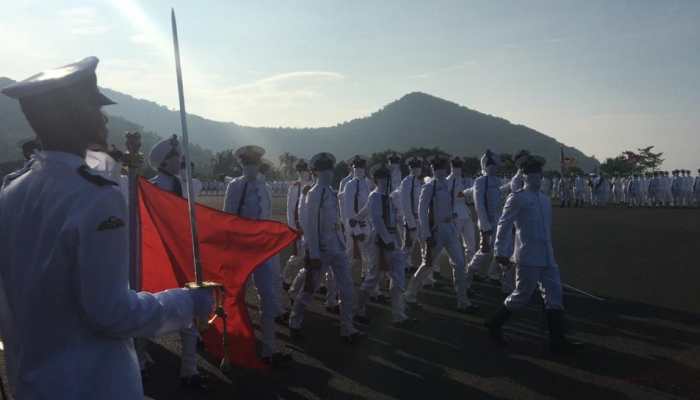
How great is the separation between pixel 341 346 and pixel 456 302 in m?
3.07

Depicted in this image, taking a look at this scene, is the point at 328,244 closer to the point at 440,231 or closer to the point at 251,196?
the point at 251,196

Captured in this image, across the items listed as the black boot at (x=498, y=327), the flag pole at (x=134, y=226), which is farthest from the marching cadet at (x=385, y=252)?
the flag pole at (x=134, y=226)

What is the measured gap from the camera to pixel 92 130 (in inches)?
80.0

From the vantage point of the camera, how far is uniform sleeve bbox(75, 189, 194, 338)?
1.77 meters

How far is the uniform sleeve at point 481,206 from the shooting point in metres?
10.0

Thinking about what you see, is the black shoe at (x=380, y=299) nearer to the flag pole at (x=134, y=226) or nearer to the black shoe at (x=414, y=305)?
the black shoe at (x=414, y=305)

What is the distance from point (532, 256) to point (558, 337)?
39.2 inches

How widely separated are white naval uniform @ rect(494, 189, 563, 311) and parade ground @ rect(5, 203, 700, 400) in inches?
26.4

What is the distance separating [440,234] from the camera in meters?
8.87

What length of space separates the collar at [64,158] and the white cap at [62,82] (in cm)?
21

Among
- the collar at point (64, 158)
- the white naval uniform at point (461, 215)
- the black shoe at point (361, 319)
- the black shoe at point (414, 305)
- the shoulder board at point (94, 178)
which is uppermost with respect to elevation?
the collar at point (64, 158)

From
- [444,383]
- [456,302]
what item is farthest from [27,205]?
[456,302]

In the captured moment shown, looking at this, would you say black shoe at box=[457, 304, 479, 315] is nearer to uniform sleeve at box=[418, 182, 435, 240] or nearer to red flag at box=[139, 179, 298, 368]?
uniform sleeve at box=[418, 182, 435, 240]

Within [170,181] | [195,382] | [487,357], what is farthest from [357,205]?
[195,382]
